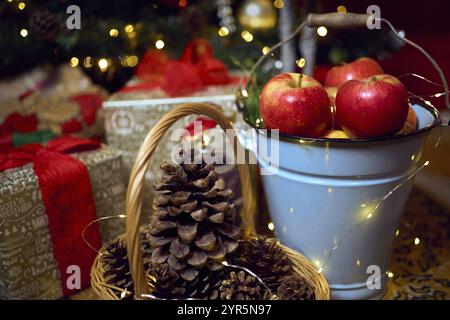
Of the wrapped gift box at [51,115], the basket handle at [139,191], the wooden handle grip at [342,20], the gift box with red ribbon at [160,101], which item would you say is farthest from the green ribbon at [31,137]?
the wooden handle grip at [342,20]

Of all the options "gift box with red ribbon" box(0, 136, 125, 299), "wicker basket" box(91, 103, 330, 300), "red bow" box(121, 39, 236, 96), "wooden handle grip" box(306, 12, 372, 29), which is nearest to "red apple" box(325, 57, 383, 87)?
"wooden handle grip" box(306, 12, 372, 29)

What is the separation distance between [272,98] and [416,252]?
21.2 inches

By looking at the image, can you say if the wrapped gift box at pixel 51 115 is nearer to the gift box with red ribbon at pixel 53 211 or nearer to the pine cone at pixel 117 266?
the gift box with red ribbon at pixel 53 211

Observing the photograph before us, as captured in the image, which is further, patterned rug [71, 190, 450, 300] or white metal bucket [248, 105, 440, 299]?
patterned rug [71, 190, 450, 300]

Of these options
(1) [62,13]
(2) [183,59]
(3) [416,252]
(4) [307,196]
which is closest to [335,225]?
(4) [307,196]

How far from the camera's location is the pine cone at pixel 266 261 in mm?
725

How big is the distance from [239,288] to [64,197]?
1.35ft

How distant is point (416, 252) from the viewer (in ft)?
3.29

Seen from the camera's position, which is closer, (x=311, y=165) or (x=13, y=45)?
(x=311, y=165)

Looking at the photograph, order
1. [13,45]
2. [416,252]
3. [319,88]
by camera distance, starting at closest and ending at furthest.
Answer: [319,88]
[416,252]
[13,45]

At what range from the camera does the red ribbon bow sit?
0.86m

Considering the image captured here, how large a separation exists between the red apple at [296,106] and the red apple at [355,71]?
14 centimetres

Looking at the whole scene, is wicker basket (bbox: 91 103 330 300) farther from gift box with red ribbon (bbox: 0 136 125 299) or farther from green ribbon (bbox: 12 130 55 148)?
green ribbon (bbox: 12 130 55 148)
